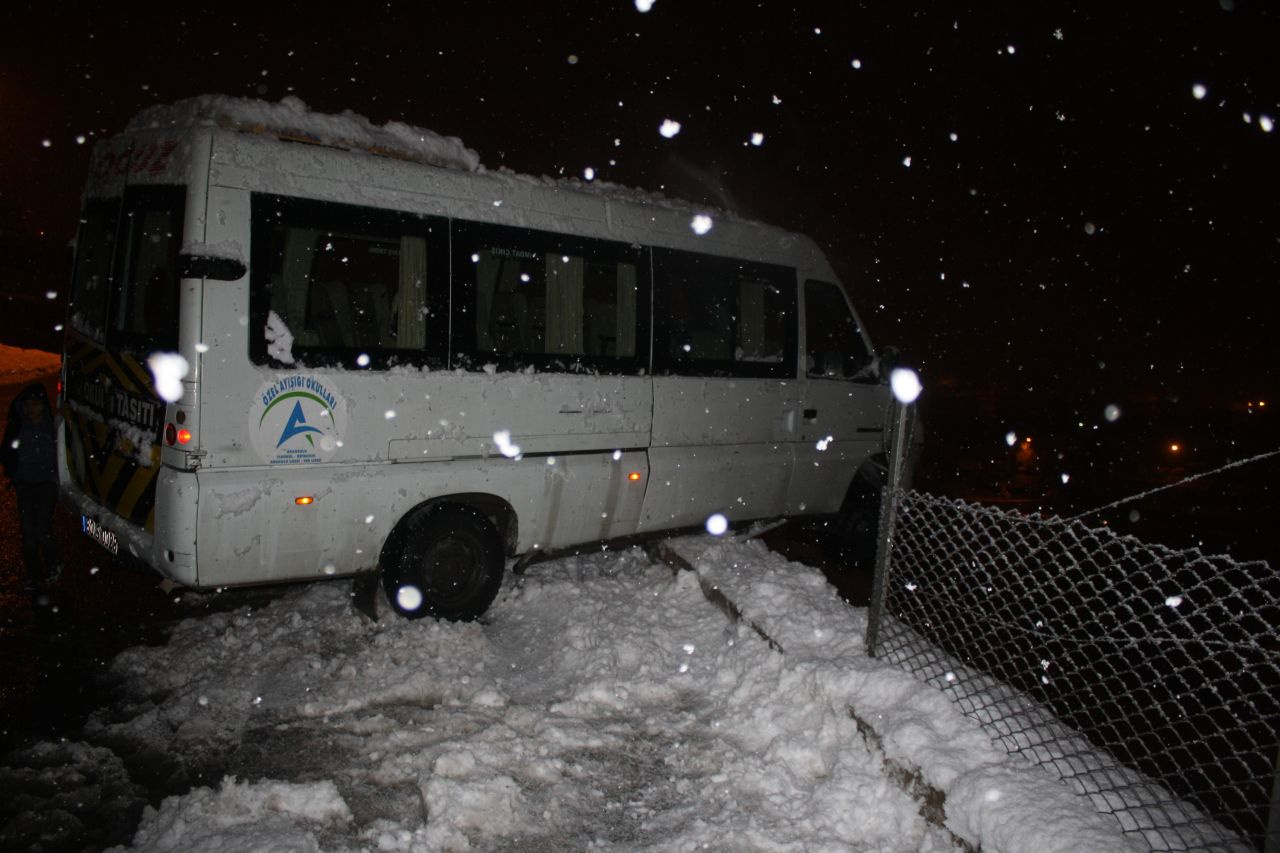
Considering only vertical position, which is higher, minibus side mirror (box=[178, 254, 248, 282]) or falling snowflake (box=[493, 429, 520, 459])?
minibus side mirror (box=[178, 254, 248, 282])

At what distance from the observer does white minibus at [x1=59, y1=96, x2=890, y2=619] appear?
4.17 metres

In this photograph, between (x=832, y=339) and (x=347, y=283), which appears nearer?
(x=347, y=283)

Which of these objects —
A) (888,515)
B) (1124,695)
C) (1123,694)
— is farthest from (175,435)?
(1124,695)

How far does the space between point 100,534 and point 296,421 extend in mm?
1565

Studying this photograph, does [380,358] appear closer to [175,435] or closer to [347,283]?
[347,283]

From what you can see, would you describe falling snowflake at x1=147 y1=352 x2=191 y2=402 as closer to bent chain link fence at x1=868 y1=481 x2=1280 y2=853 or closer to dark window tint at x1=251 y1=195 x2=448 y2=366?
dark window tint at x1=251 y1=195 x2=448 y2=366

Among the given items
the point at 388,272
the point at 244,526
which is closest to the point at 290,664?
the point at 244,526

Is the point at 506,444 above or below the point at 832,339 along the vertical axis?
below

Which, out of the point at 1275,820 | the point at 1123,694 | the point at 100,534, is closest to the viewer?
the point at 1275,820

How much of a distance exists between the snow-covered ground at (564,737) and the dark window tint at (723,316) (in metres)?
1.87

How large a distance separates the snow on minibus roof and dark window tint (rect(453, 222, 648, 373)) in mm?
465

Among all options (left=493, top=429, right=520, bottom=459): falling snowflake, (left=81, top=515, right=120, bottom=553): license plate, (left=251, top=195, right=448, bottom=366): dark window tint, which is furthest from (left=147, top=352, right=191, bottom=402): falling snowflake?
(left=493, top=429, right=520, bottom=459): falling snowflake

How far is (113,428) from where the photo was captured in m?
4.64

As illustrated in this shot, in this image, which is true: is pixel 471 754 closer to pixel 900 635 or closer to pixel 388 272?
pixel 900 635
